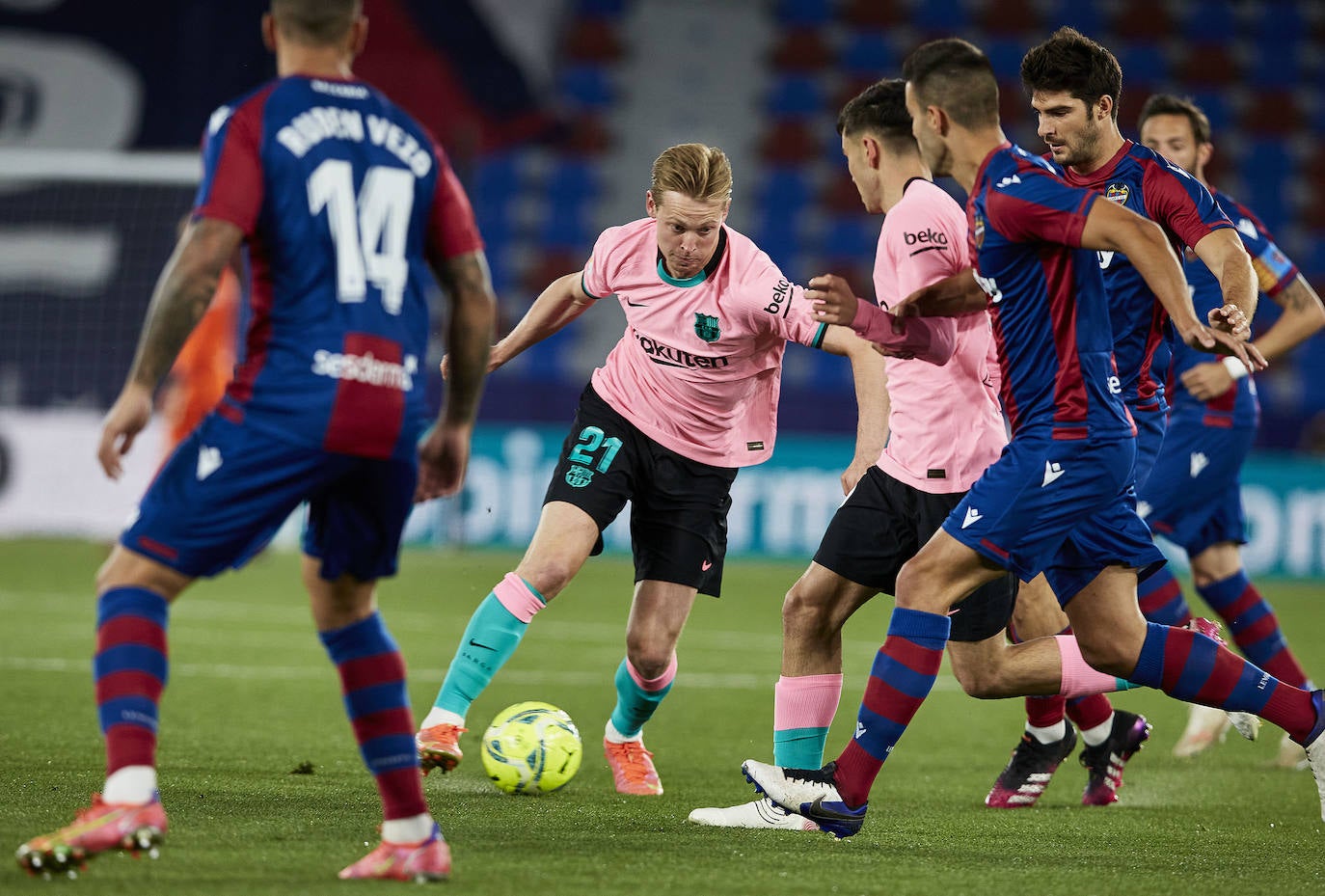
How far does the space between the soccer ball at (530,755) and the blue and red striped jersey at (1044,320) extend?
1.82 m

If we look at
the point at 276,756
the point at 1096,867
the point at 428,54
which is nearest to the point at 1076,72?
the point at 1096,867

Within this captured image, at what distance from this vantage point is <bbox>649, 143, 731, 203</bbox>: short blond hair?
17.3 feet

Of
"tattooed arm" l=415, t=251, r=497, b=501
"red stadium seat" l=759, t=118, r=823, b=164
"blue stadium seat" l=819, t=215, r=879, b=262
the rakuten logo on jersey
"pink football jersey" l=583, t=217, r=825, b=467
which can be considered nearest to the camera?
"tattooed arm" l=415, t=251, r=497, b=501

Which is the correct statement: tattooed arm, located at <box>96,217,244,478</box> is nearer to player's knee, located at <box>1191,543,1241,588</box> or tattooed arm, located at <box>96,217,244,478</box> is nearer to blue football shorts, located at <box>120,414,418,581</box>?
blue football shorts, located at <box>120,414,418,581</box>

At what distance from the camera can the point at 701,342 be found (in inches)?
220

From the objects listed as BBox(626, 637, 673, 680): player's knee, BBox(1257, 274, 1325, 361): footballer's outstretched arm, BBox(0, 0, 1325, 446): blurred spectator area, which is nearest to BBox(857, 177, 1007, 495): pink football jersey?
BBox(626, 637, 673, 680): player's knee

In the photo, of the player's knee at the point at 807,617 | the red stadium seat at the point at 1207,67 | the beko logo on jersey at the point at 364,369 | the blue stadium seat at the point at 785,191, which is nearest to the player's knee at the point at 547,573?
the player's knee at the point at 807,617

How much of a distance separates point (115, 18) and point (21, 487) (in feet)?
24.8

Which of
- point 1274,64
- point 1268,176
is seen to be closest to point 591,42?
point 1268,176

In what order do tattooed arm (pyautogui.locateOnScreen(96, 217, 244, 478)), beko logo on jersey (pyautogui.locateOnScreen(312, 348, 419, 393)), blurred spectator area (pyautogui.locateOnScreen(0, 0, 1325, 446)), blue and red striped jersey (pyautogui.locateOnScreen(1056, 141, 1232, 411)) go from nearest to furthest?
tattooed arm (pyautogui.locateOnScreen(96, 217, 244, 478))
beko logo on jersey (pyautogui.locateOnScreen(312, 348, 419, 393))
blue and red striped jersey (pyautogui.locateOnScreen(1056, 141, 1232, 411))
blurred spectator area (pyautogui.locateOnScreen(0, 0, 1325, 446))

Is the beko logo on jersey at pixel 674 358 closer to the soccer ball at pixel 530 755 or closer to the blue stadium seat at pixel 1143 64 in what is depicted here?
the soccer ball at pixel 530 755

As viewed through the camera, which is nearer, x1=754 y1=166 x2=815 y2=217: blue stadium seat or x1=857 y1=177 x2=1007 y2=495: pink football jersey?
x1=857 y1=177 x2=1007 y2=495: pink football jersey

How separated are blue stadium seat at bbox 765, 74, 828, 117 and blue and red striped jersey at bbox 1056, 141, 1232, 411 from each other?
56.8 ft

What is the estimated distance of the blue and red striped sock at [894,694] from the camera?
450 cm
